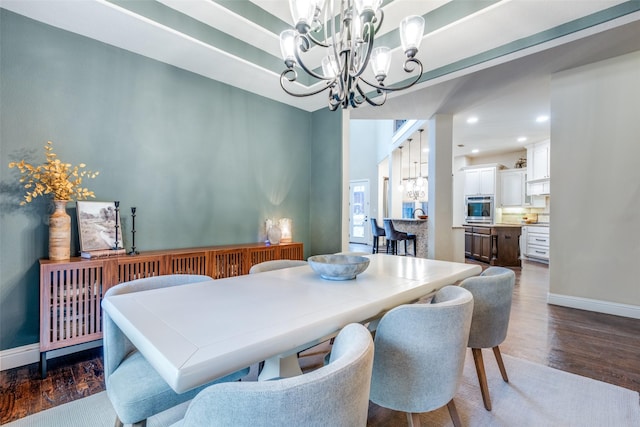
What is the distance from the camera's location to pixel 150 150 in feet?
9.06

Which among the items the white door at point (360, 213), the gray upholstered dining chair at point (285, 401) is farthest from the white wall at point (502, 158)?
the gray upholstered dining chair at point (285, 401)

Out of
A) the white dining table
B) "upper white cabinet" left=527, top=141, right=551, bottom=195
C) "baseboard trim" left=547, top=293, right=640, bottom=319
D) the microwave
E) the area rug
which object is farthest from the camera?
the microwave

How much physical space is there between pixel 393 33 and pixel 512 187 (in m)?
6.56

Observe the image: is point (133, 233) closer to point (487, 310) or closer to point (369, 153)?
point (487, 310)

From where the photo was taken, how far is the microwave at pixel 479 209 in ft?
25.3

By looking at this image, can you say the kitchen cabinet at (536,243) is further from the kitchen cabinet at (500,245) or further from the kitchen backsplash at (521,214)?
the kitchen cabinet at (500,245)

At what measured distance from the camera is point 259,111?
3.63m

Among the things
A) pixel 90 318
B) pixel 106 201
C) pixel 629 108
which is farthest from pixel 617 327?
pixel 106 201

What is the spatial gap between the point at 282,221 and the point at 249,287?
2217 mm

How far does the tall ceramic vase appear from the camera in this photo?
6.90ft

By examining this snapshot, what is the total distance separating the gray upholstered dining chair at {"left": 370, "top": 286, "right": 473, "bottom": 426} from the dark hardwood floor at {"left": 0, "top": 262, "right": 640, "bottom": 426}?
59 centimetres

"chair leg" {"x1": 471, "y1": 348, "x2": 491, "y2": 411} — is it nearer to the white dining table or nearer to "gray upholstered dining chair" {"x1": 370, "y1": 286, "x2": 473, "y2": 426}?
the white dining table

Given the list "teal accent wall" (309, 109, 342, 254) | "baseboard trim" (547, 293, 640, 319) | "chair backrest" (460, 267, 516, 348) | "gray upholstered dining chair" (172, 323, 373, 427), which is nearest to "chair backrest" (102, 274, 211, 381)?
"gray upholstered dining chair" (172, 323, 373, 427)

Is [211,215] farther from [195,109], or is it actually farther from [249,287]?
[249,287]
